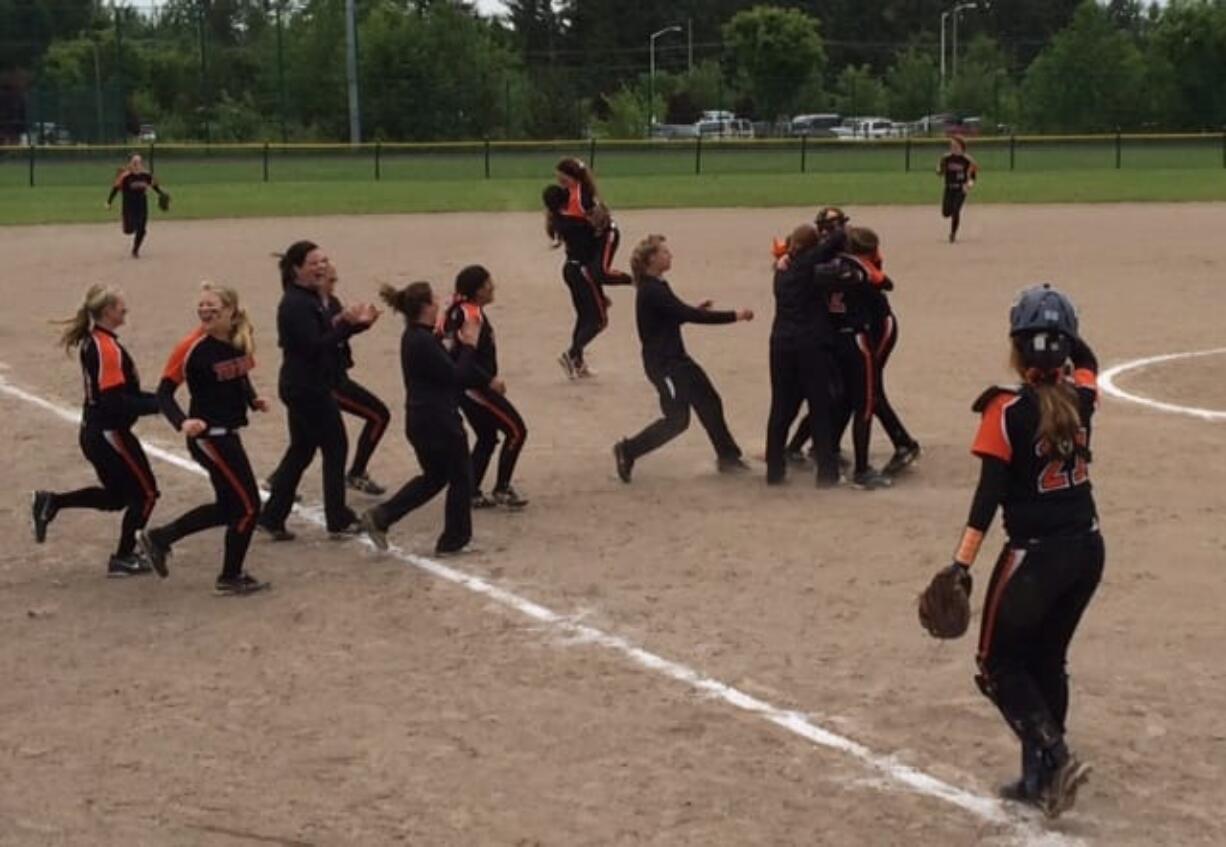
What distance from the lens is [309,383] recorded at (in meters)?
10.8

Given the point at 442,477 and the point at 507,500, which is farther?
the point at 507,500

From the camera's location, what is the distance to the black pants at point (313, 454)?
35.6 ft

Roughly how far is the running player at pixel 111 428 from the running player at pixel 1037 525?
16.7 feet

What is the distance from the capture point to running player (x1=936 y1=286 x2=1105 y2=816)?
6.40 meters

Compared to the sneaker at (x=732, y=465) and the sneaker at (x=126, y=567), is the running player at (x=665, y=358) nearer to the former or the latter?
the sneaker at (x=732, y=465)

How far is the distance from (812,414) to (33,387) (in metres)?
7.89

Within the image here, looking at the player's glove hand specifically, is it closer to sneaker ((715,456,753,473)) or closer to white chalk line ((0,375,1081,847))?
white chalk line ((0,375,1081,847))

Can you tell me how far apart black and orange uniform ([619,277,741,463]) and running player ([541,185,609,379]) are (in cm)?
431

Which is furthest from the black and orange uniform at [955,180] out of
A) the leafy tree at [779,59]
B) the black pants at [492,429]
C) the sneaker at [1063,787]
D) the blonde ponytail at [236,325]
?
the leafy tree at [779,59]

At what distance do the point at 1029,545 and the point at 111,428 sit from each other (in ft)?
18.3

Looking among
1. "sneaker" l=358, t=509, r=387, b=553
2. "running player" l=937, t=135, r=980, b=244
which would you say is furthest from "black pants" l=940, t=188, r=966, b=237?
"sneaker" l=358, t=509, r=387, b=553

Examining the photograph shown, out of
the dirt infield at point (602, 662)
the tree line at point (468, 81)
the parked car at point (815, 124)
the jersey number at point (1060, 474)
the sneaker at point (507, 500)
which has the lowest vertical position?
the dirt infield at point (602, 662)

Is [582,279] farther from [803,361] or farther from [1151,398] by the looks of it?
[803,361]

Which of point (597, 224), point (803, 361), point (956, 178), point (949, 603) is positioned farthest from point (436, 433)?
point (956, 178)
